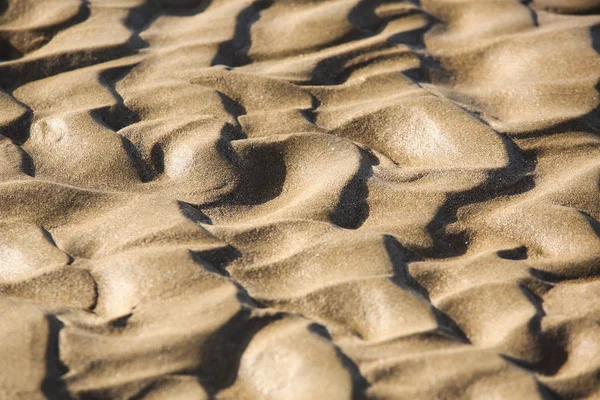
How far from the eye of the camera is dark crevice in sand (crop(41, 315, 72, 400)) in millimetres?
1117

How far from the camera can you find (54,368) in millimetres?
1151

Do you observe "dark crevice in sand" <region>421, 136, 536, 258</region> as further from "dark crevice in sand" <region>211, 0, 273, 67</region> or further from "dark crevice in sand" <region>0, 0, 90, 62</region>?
"dark crevice in sand" <region>0, 0, 90, 62</region>

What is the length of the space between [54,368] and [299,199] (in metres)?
0.61

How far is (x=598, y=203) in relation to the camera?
5.23ft

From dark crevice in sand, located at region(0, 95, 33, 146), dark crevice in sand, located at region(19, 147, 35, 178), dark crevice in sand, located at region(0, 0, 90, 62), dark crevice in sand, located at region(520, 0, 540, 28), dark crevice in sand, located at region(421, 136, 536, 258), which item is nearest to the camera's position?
dark crevice in sand, located at region(421, 136, 536, 258)

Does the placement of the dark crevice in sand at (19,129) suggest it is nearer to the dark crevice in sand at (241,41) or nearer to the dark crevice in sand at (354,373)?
the dark crevice in sand at (241,41)

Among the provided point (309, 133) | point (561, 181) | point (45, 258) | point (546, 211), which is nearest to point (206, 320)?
point (45, 258)

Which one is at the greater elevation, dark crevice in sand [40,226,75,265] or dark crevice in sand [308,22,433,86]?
dark crevice in sand [308,22,433,86]

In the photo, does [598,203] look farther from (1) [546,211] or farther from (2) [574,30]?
(2) [574,30]

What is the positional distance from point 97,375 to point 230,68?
1048 millimetres

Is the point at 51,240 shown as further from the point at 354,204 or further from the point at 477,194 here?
the point at 477,194

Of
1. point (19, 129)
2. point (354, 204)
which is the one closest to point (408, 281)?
point (354, 204)

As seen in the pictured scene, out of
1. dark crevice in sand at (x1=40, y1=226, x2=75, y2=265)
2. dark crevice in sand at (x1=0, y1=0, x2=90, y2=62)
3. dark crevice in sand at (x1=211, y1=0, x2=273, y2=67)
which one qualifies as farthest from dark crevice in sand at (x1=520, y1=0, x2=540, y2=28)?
dark crevice in sand at (x1=40, y1=226, x2=75, y2=265)

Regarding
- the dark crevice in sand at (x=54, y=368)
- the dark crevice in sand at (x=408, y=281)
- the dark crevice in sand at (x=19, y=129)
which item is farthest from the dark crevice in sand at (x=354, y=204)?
the dark crevice in sand at (x=19, y=129)
